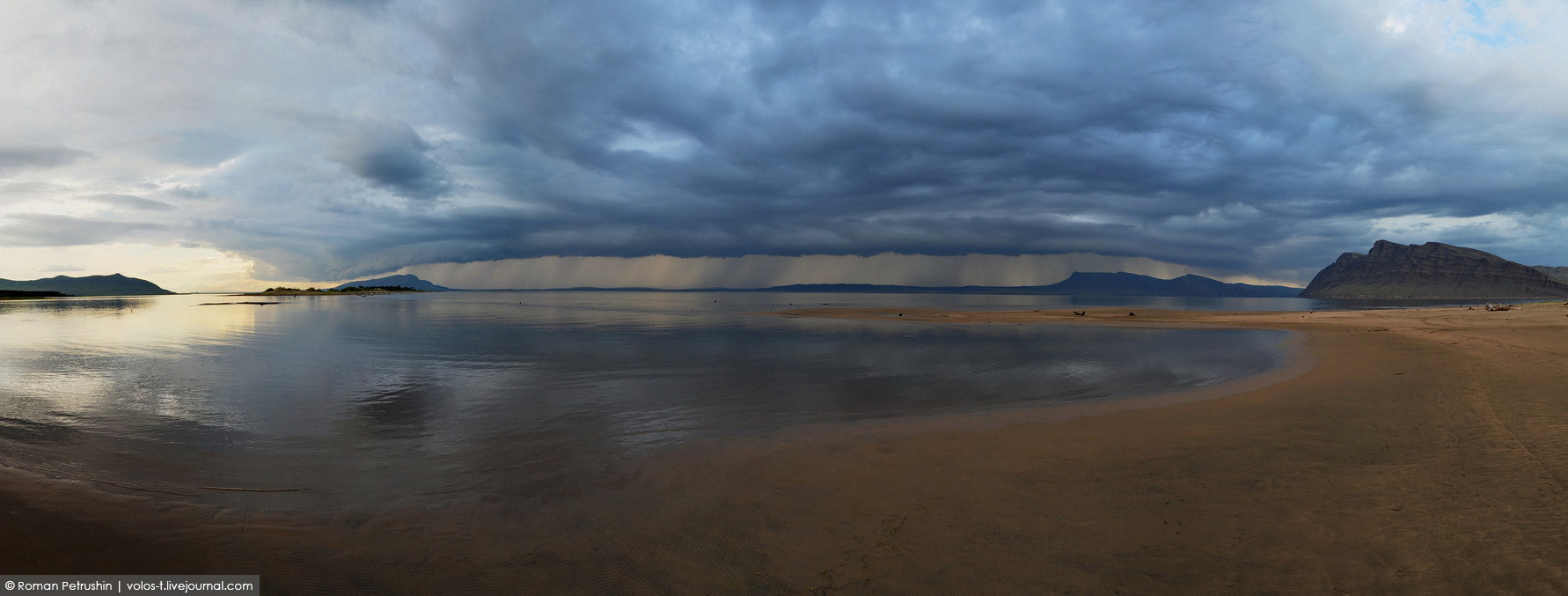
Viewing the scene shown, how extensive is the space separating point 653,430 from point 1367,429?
653 inches

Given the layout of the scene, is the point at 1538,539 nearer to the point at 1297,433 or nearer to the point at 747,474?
the point at 1297,433

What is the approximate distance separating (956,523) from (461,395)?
18091 mm

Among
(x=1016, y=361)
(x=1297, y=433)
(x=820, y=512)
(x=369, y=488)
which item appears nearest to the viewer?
(x=820, y=512)

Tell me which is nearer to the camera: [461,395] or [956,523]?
[956,523]

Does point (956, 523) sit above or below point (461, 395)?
above

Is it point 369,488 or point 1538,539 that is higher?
point 1538,539

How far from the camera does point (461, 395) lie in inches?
805

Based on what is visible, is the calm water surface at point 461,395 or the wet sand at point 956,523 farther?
the calm water surface at point 461,395

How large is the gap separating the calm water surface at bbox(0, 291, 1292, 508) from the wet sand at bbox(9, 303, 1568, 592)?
1485mm

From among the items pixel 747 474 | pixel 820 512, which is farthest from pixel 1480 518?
pixel 747 474

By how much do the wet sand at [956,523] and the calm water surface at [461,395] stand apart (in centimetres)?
149

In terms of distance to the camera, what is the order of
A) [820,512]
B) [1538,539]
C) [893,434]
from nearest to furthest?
[1538,539] < [820,512] < [893,434]

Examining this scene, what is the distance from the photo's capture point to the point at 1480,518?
779 centimetres

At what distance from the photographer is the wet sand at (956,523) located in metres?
7.00
